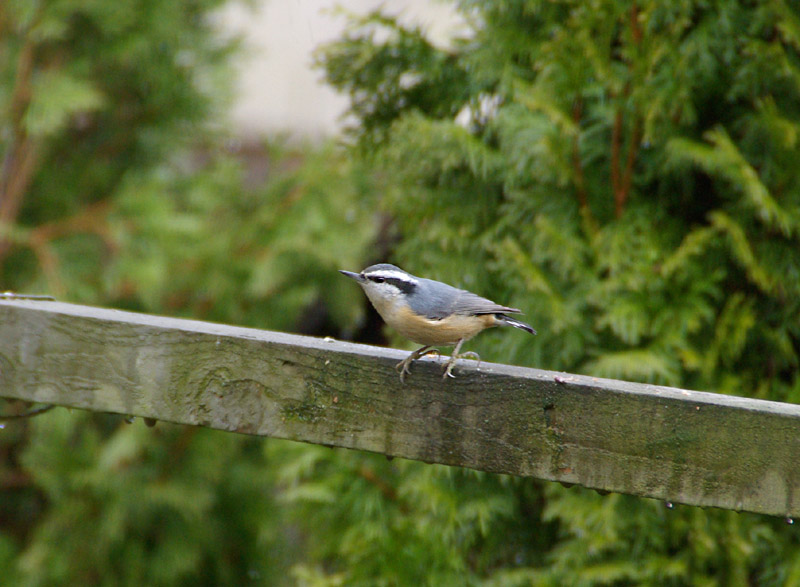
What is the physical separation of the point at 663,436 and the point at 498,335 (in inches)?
53.6

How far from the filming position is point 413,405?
5.55ft

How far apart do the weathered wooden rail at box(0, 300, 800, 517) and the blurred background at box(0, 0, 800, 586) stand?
932mm

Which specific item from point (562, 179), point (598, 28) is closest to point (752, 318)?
point (562, 179)

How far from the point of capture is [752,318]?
101 inches

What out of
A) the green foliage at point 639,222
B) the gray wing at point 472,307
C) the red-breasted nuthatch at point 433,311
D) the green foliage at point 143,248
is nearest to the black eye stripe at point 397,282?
the red-breasted nuthatch at point 433,311

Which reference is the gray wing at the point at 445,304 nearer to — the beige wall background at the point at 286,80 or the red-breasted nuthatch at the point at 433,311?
the red-breasted nuthatch at the point at 433,311

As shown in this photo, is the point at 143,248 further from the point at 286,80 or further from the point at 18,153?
the point at 286,80

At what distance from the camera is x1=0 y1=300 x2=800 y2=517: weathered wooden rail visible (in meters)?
1.54

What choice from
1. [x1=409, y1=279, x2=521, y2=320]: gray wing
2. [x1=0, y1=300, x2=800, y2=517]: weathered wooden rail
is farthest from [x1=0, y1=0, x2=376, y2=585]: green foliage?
[x1=0, y1=300, x2=800, y2=517]: weathered wooden rail

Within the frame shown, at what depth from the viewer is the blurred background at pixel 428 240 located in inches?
101

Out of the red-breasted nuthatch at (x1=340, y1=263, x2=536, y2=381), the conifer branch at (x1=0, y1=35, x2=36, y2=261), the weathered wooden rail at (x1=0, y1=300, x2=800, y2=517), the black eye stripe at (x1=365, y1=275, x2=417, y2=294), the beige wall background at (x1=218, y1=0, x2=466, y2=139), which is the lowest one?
the weathered wooden rail at (x1=0, y1=300, x2=800, y2=517)

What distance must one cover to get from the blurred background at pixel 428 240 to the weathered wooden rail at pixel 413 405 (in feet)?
3.06

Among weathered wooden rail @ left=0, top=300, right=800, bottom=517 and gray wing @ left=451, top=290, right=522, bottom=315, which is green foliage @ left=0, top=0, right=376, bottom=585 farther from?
weathered wooden rail @ left=0, top=300, right=800, bottom=517

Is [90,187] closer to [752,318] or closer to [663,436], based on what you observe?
[752,318]
